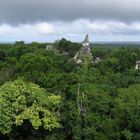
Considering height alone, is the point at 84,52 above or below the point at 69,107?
above

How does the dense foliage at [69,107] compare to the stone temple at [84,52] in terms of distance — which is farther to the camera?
the stone temple at [84,52]

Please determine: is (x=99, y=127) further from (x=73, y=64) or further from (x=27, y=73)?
(x=73, y=64)

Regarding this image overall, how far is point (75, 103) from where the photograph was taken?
1615 inches

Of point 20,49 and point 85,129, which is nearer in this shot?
point 85,129

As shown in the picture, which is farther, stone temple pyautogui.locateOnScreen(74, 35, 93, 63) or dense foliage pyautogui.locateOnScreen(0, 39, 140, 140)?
stone temple pyautogui.locateOnScreen(74, 35, 93, 63)

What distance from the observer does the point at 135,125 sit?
1540 inches

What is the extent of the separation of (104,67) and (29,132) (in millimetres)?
22270

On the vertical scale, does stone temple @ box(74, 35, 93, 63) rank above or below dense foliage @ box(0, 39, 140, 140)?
above

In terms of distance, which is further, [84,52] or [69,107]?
[84,52]

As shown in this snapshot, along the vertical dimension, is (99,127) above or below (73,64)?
below

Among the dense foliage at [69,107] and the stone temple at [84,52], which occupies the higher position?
the stone temple at [84,52]

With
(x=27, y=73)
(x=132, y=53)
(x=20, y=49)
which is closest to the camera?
(x=27, y=73)

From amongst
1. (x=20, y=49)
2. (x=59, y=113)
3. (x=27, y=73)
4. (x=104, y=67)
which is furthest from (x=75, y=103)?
(x=20, y=49)

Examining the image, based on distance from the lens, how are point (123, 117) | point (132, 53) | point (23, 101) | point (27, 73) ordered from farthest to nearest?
point (132, 53)
point (27, 73)
point (123, 117)
point (23, 101)
